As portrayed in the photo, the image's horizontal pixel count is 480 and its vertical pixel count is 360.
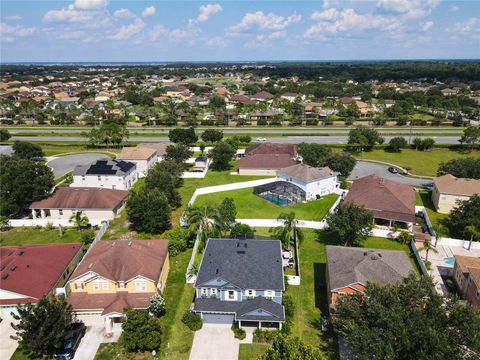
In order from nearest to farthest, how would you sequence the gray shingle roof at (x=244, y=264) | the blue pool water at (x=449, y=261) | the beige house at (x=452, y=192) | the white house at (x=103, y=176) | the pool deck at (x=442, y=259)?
the gray shingle roof at (x=244, y=264), the pool deck at (x=442, y=259), the blue pool water at (x=449, y=261), the beige house at (x=452, y=192), the white house at (x=103, y=176)

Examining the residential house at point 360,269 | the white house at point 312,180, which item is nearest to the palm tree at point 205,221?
the residential house at point 360,269

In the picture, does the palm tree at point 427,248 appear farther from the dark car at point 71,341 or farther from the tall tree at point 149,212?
the dark car at point 71,341

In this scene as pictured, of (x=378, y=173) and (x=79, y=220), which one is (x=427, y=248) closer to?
(x=378, y=173)

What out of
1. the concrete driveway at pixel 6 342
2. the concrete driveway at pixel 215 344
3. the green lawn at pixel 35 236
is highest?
the concrete driveway at pixel 215 344

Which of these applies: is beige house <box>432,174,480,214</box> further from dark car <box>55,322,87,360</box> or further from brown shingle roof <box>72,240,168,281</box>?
dark car <box>55,322,87,360</box>

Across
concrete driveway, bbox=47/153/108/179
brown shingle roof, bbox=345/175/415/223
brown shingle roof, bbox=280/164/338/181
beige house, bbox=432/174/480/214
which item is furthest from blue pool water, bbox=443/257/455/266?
concrete driveway, bbox=47/153/108/179
